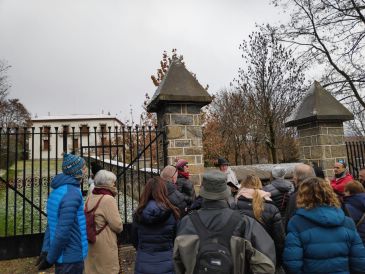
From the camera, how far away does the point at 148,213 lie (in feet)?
9.64

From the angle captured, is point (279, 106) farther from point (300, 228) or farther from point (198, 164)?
point (300, 228)

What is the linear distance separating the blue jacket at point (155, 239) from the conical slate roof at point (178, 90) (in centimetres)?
278

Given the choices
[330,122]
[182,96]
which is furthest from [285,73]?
[182,96]

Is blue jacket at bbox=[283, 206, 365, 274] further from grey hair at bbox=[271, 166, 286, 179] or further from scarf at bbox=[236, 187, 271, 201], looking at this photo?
grey hair at bbox=[271, 166, 286, 179]

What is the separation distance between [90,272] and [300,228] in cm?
237

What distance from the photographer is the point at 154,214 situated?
2928 mm

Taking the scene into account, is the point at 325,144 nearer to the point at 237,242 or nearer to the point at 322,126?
the point at 322,126

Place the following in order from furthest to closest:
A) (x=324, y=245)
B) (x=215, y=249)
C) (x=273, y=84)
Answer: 1. (x=273, y=84)
2. (x=324, y=245)
3. (x=215, y=249)

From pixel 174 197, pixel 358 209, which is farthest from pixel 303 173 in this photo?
pixel 174 197

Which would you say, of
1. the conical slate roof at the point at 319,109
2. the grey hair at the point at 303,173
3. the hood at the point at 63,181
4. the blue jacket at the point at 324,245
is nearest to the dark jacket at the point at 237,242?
the blue jacket at the point at 324,245

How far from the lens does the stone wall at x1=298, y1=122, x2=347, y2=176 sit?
642 cm

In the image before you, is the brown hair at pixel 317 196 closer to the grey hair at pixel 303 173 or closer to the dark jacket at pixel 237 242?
the dark jacket at pixel 237 242

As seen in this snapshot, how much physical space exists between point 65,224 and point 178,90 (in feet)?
11.2

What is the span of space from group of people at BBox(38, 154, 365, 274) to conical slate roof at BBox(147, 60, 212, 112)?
1.95m
